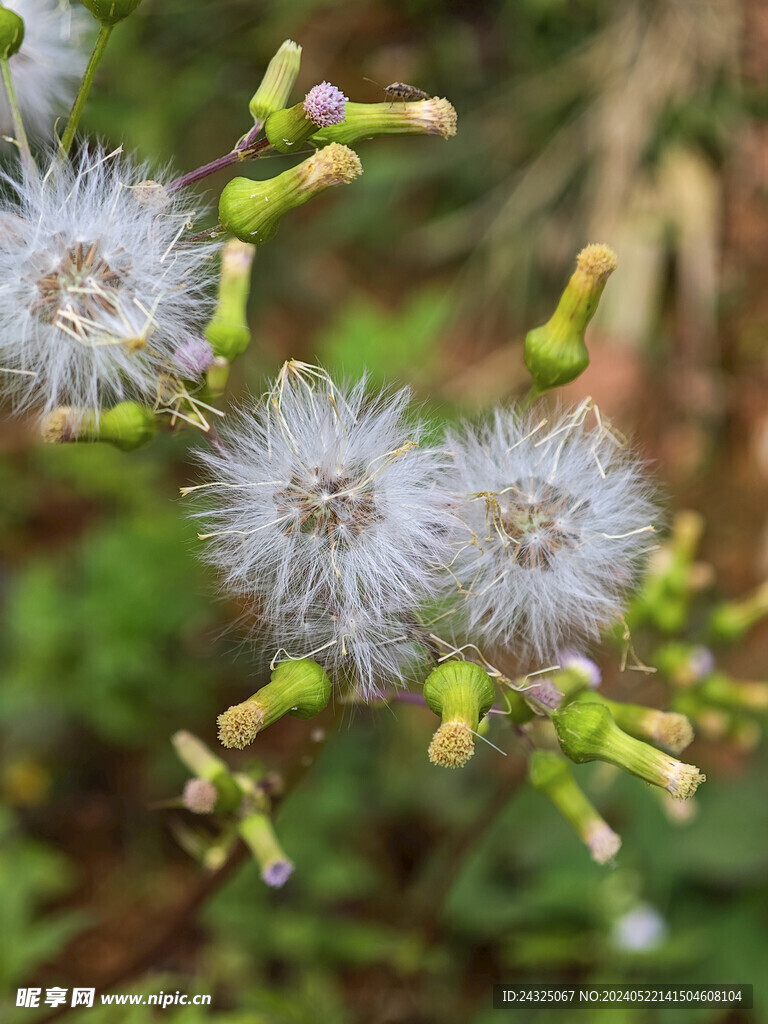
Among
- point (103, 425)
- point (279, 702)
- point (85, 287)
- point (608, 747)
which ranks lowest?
point (608, 747)

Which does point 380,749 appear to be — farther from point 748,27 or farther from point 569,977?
point 748,27

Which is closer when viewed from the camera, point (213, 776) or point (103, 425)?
point (103, 425)

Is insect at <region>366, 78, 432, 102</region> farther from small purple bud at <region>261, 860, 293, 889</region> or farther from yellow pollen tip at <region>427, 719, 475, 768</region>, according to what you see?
small purple bud at <region>261, 860, 293, 889</region>

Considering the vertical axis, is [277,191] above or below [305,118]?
below

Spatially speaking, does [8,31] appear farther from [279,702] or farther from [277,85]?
[279,702]

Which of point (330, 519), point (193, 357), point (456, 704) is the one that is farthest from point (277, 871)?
point (193, 357)

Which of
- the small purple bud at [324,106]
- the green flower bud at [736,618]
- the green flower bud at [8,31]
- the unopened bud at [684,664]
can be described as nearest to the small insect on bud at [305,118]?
the small purple bud at [324,106]

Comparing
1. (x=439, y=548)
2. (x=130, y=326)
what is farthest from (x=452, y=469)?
(x=130, y=326)

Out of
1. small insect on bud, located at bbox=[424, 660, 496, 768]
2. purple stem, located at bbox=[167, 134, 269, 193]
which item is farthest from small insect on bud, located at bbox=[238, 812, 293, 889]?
purple stem, located at bbox=[167, 134, 269, 193]
